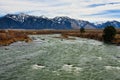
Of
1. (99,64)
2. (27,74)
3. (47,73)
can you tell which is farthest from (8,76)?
(99,64)

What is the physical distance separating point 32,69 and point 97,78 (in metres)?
12.2

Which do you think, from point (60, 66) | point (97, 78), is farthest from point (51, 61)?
point (97, 78)

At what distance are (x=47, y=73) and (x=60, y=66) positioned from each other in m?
6.80

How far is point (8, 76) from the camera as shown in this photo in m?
40.0

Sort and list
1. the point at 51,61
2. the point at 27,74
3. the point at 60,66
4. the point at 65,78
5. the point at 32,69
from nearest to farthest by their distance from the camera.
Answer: the point at 65,78 → the point at 27,74 → the point at 32,69 → the point at 60,66 → the point at 51,61

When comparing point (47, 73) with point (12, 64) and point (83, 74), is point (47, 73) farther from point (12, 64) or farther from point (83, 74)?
point (12, 64)

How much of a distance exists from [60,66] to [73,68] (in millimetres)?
2992

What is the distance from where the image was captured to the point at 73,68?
4706 centimetres

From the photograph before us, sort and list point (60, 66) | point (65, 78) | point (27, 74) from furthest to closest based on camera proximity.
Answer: point (60, 66)
point (27, 74)
point (65, 78)

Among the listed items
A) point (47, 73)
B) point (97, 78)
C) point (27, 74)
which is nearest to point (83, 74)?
point (97, 78)

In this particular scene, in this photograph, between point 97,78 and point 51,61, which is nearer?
point 97,78

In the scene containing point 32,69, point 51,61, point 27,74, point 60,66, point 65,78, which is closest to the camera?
point 65,78

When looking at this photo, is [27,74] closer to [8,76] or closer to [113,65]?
[8,76]

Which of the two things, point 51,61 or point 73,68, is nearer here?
point 73,68
